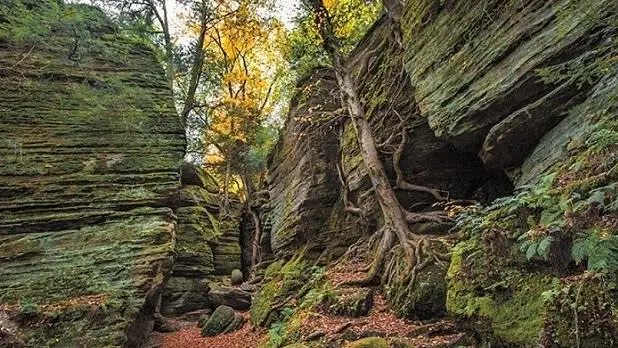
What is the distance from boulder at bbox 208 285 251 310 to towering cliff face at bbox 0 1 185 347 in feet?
15.8

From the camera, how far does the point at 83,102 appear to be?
1127 cm

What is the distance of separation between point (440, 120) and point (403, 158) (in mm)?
2010

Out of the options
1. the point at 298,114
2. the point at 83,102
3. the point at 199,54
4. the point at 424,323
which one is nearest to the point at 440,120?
the point at 424,323

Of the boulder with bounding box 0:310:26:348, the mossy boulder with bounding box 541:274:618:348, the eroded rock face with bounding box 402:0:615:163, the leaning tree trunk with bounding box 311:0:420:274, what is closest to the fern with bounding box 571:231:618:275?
the mossy boulder with bounding box 541:274:618:348

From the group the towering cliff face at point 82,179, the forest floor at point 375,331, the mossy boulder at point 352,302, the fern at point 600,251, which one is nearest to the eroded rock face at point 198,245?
the towering cliff face at point 82,179

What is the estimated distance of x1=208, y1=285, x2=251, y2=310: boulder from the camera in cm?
1434

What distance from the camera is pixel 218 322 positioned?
12070mm

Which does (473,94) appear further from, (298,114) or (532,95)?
(298,114)

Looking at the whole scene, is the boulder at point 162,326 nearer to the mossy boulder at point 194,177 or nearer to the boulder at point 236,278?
the boulder at point 236,278

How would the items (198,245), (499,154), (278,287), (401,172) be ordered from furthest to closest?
1. (198,245)
2. (278,287)
3. (401,172)
4. (499,154)

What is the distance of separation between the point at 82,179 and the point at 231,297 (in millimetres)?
7067

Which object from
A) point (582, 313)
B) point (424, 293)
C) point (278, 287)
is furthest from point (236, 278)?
point (582, 313)

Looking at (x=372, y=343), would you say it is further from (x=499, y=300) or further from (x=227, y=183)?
(x=227, y=183)

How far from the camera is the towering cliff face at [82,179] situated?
755cm
